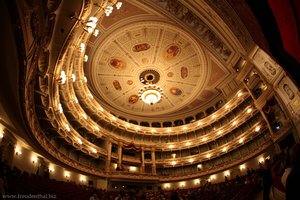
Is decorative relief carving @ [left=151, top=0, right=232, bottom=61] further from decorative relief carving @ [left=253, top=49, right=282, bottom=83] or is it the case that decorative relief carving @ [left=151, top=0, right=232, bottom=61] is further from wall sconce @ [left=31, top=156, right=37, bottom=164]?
wall sconce @ [left=31, top=156, right=37, bottom=164]

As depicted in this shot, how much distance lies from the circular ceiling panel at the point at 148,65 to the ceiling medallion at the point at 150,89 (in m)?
0.10

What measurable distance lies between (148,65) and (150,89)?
9.19ft

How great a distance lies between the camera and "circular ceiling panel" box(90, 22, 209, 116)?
647 inches

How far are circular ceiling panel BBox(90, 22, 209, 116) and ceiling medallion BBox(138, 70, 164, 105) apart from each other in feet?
0.32

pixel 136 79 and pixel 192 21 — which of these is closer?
pixel 192 21

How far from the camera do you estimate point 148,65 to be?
18.9 metres

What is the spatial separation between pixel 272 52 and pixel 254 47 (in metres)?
5.77

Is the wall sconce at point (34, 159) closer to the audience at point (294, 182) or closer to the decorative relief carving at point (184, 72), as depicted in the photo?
the decorative relief carving at point (184, 72)

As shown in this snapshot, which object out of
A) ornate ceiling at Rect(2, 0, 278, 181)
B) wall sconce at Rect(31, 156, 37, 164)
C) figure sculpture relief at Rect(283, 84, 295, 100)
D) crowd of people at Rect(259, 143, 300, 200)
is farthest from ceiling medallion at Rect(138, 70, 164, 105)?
crowd of people at Rect(259, 143, 300, 200)

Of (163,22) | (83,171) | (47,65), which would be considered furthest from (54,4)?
(83,171)

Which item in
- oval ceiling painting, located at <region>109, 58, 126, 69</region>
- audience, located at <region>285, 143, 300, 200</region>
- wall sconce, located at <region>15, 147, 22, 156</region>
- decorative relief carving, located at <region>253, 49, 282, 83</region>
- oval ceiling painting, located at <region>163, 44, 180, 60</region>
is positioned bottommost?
audience, located at <region>285, 143, 300, 200</region>

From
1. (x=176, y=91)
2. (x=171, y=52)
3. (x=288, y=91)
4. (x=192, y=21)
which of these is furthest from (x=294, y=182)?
(x=176, y=91)

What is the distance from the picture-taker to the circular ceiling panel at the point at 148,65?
1642 centimetres

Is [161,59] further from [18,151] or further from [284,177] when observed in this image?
[284,177]
